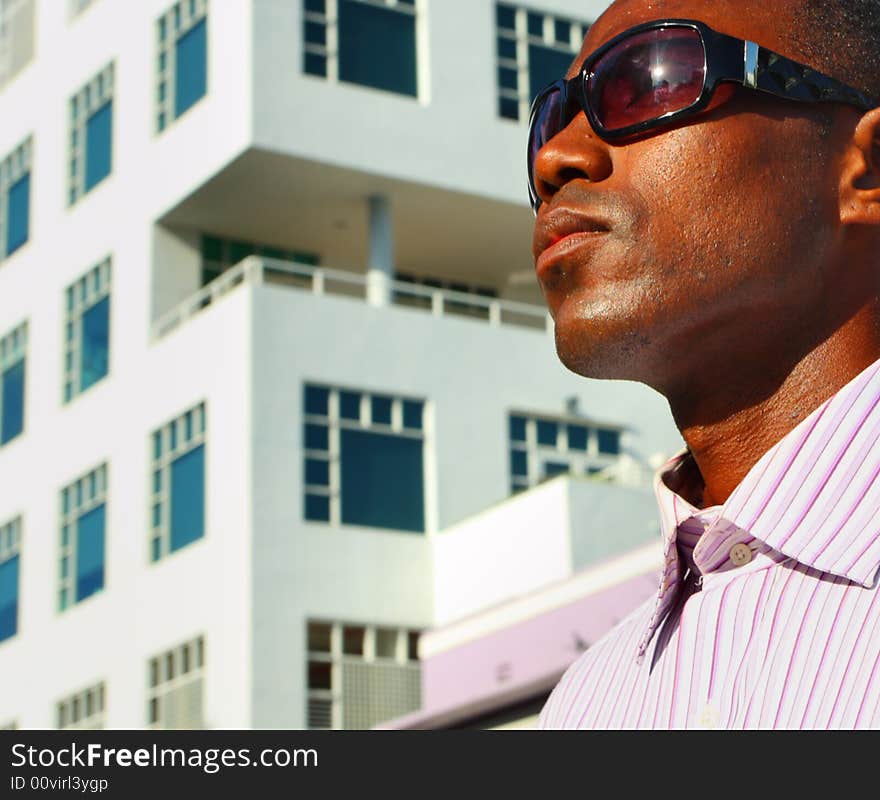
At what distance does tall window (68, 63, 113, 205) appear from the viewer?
112 feet

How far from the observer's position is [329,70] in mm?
31625

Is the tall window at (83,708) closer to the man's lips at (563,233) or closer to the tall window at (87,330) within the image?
the tall window at (87,330)

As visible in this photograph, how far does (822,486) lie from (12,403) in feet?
109

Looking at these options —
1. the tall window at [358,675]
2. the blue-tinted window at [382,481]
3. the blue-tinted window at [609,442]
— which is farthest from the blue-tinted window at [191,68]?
the tall window at [358,675]

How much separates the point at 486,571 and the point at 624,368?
26.1 meters

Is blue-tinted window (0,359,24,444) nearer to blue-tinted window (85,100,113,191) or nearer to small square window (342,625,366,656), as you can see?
blue-tinted window (85,100,113,191)

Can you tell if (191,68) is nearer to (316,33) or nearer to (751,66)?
(316,33)

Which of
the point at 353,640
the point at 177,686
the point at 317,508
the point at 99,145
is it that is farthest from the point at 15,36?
the point at 353,640

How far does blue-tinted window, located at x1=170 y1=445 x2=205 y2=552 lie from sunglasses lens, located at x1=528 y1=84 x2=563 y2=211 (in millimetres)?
25523

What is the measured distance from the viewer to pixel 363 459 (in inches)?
1119

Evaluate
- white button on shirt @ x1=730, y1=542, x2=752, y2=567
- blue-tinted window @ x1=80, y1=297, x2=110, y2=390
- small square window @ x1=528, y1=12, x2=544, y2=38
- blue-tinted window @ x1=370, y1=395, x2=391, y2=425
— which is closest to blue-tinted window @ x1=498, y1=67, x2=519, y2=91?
small square window @ x1=528, y1=12, x2=544, y2=38

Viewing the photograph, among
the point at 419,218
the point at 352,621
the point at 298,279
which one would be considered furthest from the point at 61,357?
the point at 352,621

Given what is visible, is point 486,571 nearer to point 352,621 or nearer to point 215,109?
point 352,621

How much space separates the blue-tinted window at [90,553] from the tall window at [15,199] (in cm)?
679
